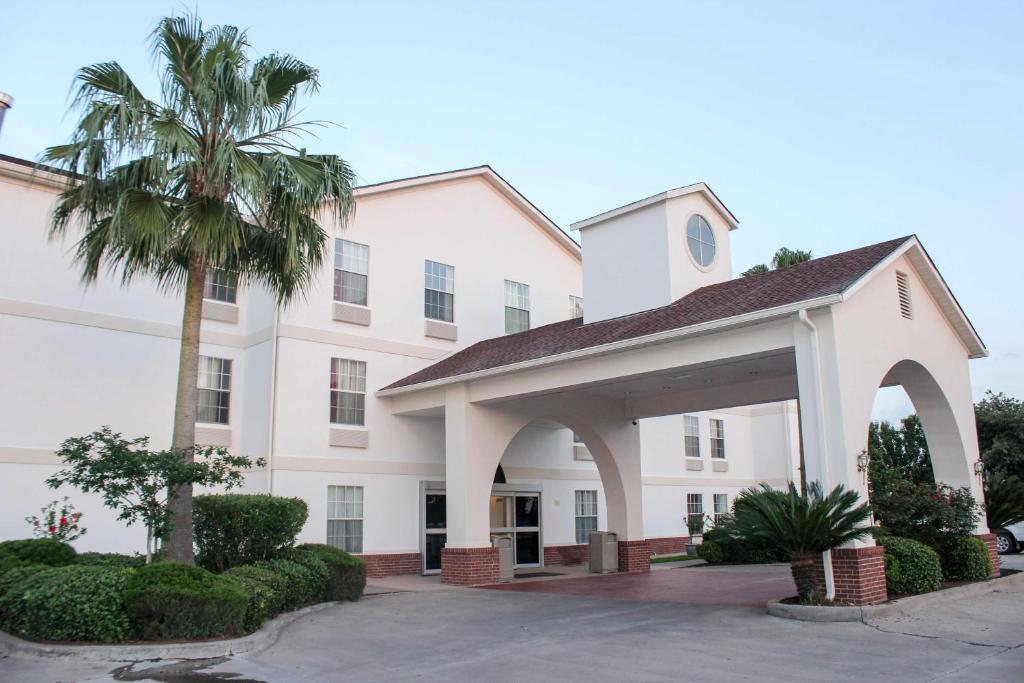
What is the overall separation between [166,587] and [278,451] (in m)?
8.64

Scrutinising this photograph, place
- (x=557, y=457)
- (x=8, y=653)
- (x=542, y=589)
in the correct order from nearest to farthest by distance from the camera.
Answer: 1. (x=8, y=653)
2. (x=542, y=589)
3. (x=557, y=457)

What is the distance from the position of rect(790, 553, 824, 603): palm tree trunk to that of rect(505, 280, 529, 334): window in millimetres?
13231

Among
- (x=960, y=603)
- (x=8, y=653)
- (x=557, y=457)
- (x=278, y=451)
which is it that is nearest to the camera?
(x=8, y=653)

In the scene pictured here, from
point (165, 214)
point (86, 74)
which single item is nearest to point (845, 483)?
point (165, 214)

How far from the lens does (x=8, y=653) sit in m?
10.1

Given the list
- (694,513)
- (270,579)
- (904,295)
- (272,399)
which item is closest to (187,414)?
(270,579)

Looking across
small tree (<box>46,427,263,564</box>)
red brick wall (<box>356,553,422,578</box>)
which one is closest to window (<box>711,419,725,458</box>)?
red brick wall (<box>356,553,422,578</box>)

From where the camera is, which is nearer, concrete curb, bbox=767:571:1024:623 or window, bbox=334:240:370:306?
concrete curb, bbox=767:571:1024:623

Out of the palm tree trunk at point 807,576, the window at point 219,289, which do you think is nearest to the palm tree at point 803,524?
the palm tree trunk at point 807,576

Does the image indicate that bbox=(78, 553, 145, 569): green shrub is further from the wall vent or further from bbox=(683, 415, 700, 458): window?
bbox=(683, 415, 700, 458): window

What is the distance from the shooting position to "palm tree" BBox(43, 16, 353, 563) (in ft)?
41.5

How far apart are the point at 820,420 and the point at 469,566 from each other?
340 inches

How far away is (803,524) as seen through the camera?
40.6ft

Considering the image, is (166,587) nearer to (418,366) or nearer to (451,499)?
(451,499)
